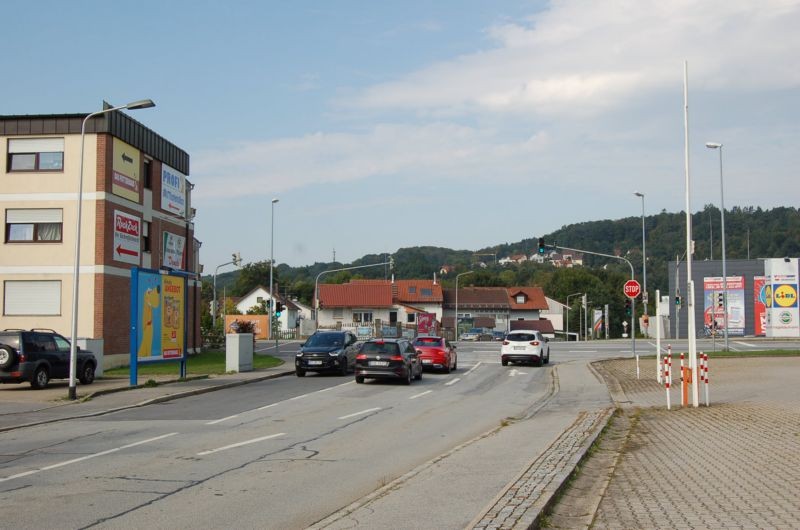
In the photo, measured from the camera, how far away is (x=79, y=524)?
7301mm

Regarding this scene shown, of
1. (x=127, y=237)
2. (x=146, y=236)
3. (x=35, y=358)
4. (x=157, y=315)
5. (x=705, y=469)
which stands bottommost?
(x=705, y=469)

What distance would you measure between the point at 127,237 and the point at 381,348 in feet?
52.5

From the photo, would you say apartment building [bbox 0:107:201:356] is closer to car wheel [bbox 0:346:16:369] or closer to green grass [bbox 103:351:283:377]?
green grass [bbox 103:351:283:377]

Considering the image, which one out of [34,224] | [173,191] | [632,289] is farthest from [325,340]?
[173,191]

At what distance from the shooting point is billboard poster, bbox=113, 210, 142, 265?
115ft

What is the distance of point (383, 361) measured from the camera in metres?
25.0

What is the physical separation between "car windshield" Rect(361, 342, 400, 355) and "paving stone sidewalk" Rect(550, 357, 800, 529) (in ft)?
25.3

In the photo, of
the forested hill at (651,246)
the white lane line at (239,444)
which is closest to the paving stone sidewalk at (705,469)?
the white lane line at (239,444)

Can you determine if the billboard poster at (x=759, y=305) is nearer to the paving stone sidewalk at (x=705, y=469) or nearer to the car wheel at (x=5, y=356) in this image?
the paving stone sidewalk at (x=705, y=469)

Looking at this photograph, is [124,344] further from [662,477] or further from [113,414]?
[662,477]

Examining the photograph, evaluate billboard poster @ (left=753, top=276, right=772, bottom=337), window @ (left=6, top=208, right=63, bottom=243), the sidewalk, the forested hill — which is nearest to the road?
the sidewalk

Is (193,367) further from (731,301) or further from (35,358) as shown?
(731,301)

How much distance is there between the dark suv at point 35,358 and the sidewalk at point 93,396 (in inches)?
16.0

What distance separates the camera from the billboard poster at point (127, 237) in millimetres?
34906
